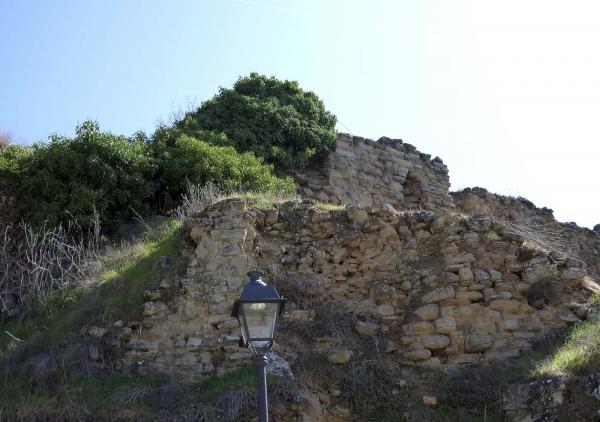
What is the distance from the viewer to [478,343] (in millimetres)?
10539

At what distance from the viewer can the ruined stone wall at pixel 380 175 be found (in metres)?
17.7

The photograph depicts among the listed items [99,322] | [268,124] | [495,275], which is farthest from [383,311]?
[268,124]

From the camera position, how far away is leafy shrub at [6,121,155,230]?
14.6 m

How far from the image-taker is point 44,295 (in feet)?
40.5

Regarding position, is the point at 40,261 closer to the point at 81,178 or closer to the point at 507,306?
the point at 81,178

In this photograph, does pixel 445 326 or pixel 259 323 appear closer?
pixel 259 323

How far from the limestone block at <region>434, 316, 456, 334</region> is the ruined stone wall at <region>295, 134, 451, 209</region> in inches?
263

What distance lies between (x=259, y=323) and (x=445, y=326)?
14.0 feet

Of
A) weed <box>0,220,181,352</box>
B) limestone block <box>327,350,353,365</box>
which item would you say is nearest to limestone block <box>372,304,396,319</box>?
limestone block <box>327,350,353,365</box>

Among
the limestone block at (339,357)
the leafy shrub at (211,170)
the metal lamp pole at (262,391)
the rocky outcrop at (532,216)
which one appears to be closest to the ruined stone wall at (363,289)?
the limestone block at (339,357)

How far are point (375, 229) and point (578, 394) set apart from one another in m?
3.74

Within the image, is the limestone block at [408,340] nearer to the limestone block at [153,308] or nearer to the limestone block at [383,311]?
the limestone block at [383,311]

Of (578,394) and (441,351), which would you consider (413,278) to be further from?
(578,394)

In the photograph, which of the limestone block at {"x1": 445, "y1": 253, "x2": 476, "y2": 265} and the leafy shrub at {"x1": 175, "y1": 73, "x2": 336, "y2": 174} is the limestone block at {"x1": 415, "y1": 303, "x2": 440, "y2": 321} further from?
the leafy shrub at {"x1": 175, "y1": 73, "x2": 336, "y2": 174}
